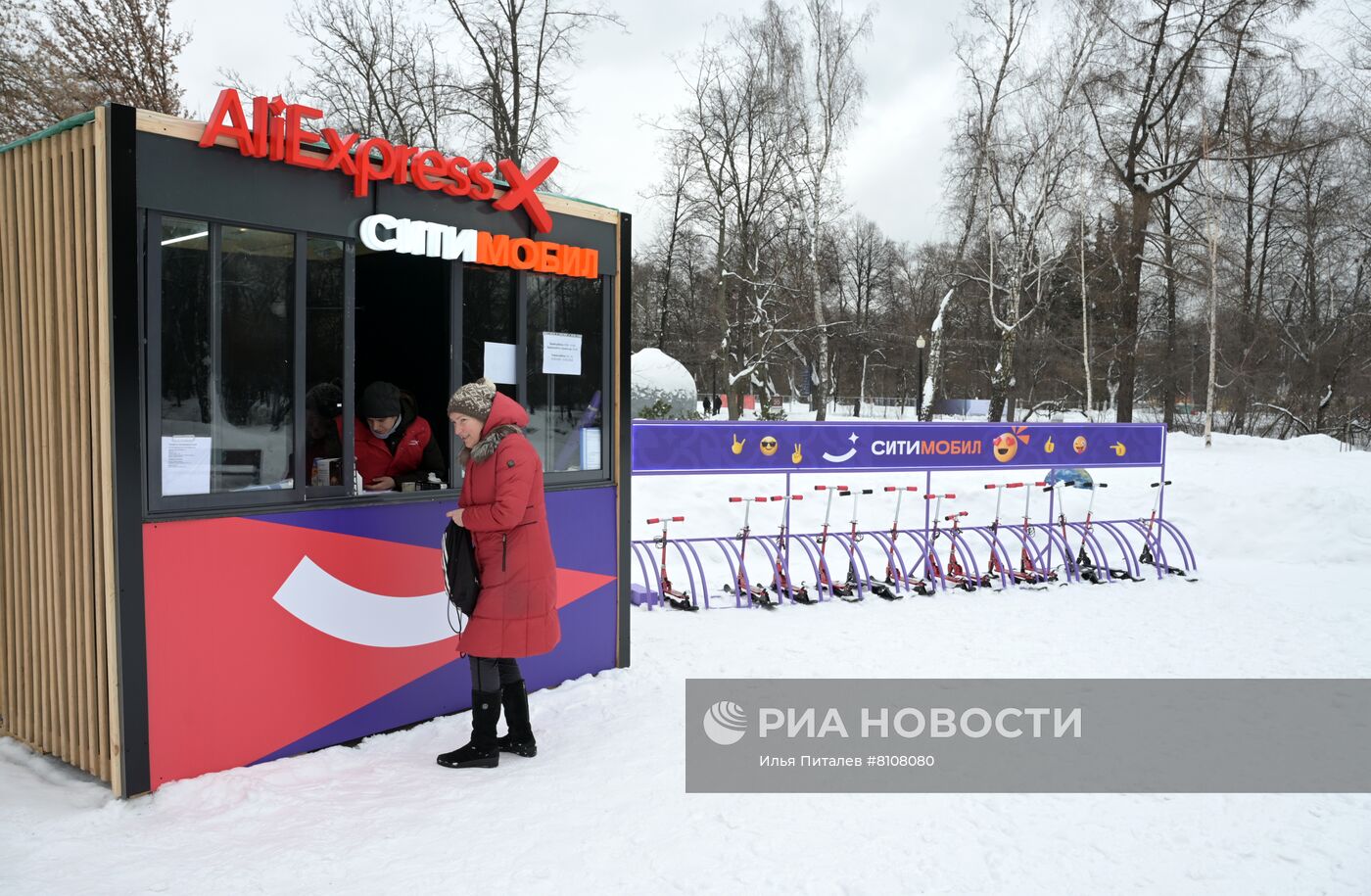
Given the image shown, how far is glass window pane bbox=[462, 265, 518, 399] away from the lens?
464 centimetres

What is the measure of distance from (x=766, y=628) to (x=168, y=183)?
4749mm

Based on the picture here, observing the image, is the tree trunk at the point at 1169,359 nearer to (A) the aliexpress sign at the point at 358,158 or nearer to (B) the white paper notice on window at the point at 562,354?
(B) the white paper notice on window at the point at 562,354

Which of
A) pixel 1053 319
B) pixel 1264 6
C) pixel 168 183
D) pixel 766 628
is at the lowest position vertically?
pixel 766 628

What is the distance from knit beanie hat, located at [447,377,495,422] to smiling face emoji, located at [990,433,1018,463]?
6605 mm

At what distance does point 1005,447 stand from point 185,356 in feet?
25.5

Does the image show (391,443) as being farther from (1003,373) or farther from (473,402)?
(1003,373)

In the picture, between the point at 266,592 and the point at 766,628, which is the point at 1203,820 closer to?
the point at 766,628

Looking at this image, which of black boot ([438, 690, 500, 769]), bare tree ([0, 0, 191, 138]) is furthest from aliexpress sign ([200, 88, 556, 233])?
bare tree ([0, 0, 191, 138])

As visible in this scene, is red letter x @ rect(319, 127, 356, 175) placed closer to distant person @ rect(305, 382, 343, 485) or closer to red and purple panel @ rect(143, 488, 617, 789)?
distant person @ rect(305, 382, 343, 485)

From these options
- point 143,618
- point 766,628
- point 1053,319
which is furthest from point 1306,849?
point 1053,319

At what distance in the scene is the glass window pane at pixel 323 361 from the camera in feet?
13.0

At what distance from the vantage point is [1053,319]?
103ft

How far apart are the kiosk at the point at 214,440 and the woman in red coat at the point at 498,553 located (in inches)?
12.0

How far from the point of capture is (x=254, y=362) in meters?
3.73
